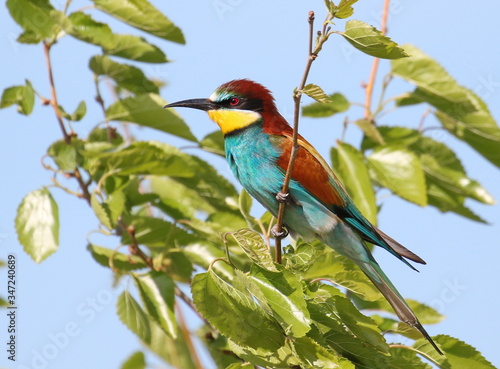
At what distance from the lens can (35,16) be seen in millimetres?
3533

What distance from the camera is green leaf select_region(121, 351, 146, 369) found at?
3492mm

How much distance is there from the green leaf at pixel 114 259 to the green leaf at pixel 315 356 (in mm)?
→ 1226

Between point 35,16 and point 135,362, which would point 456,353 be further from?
point 35,16

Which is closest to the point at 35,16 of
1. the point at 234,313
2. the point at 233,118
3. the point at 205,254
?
the point at 233,118

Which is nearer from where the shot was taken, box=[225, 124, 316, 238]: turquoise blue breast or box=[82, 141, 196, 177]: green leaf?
box=[82, 141, 196, 177]: green leaf

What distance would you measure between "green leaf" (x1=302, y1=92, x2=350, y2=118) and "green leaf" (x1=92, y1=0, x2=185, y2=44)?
78 cm

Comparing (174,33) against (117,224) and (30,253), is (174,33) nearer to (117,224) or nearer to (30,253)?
(117,224)

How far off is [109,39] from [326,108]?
3.84 ft

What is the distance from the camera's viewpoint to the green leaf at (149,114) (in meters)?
3.60

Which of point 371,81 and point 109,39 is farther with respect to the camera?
point 371,81

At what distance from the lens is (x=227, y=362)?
11.5 ft

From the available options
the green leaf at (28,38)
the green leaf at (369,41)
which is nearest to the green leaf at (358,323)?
the green leaf at (369,41)

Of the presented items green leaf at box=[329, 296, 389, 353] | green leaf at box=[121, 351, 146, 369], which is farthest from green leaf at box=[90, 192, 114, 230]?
green leaf at box=[329, 296, 389, 353]

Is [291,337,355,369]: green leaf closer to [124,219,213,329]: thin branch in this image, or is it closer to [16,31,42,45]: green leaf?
[124,219,213,329]: thin branch
